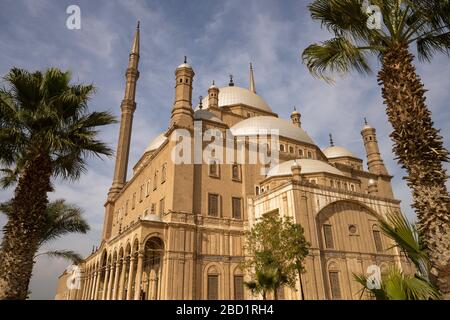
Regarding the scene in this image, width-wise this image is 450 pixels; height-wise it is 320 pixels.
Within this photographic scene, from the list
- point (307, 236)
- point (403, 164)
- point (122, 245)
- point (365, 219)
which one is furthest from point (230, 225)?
point (403, 164)

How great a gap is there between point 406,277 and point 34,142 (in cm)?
951

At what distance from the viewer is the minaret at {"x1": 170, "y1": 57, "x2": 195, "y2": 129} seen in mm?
25219

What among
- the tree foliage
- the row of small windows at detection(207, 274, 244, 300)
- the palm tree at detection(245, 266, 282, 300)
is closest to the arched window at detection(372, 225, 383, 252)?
the tree foliage

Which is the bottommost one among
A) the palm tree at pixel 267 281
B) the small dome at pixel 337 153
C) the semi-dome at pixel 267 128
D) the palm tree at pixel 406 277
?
the palm tree at pixel 406 277

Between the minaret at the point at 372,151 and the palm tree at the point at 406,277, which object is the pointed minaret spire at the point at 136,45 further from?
the palm tree at the point at 406,277

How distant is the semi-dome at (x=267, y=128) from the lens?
99.3 feet

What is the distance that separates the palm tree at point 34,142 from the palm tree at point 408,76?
22.2 feet

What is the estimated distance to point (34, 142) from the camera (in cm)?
933

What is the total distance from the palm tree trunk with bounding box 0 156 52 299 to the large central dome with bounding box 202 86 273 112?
95.3 feet

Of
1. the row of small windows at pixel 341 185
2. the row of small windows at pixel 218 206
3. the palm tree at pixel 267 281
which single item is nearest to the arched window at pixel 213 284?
the row of small windows at pixel 218 206

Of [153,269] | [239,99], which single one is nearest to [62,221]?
[153,269]

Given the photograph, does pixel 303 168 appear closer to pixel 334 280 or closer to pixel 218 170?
pixel 218 170

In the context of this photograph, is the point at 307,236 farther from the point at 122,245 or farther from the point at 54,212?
the point at 54,212
